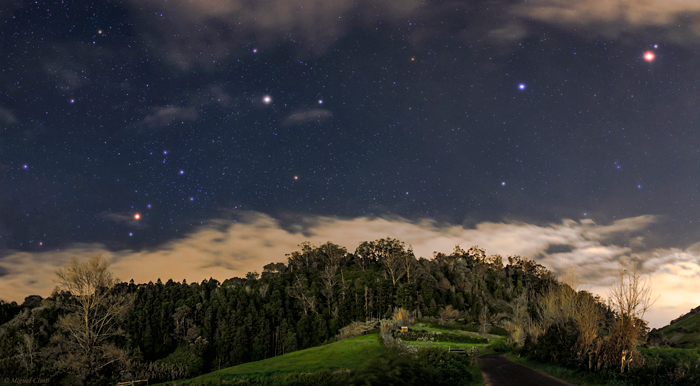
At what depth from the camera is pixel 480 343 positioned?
5209 cm

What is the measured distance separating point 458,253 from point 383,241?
30445 mm

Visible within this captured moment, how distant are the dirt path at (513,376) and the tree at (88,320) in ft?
112

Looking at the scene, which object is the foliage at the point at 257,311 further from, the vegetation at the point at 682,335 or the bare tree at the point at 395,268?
the vegetation at the point at 682,335

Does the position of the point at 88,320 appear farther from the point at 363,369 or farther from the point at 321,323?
the point at 321,323

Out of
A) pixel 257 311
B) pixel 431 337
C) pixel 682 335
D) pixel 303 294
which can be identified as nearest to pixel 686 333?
pixel 682 335

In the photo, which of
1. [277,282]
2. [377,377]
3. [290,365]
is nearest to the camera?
[377,377]

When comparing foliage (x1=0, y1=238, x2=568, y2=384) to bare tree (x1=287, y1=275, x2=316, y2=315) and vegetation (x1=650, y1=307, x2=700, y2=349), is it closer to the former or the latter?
bare tree (x1=287, y1=275, x2=316, y2=315)

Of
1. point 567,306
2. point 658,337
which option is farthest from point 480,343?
point 658,337

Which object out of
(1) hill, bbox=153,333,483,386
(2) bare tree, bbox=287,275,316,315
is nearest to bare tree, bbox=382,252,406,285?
(2) bare tree, bbox=287,275,316,315

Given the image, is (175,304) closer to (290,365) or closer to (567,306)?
(290,365)

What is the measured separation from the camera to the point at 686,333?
84.5 meters

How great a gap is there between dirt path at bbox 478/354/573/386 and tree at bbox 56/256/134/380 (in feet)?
112

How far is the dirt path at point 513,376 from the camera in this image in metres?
22.2

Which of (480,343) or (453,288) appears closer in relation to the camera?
(480,343)
